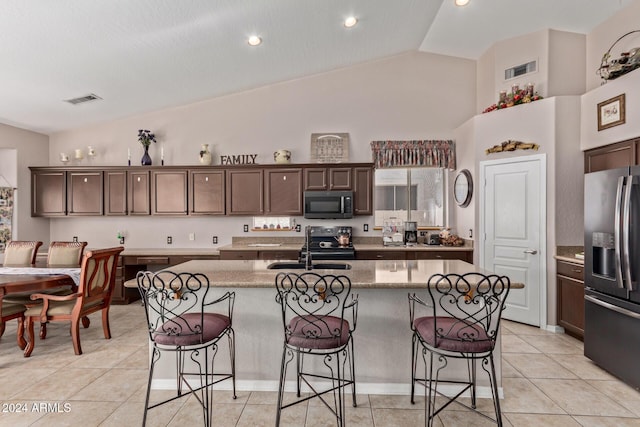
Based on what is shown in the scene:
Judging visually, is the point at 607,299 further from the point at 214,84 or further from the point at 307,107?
the point at 214,84

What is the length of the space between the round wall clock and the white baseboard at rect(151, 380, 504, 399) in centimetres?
288

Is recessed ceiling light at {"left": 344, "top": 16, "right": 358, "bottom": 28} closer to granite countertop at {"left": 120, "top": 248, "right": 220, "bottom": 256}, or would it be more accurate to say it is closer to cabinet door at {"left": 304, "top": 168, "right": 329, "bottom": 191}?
cabinet door at {"left": 304, "top": 168, "right": 329, "bottom": 191}

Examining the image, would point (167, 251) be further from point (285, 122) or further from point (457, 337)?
point (457, 337)

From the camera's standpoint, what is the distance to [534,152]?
12.7ft

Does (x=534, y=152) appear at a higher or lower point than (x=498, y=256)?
higher

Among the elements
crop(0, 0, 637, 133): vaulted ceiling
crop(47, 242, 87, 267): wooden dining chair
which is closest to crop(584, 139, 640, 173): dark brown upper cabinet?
crop(0, 0, 637, 133): vaulted ceiling

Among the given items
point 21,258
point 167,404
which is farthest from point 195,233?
point 167,404

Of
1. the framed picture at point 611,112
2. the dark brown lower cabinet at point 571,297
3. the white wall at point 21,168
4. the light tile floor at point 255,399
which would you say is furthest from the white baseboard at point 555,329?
the white wall at point 21,168

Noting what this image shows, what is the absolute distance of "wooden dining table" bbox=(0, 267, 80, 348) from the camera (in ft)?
9.63

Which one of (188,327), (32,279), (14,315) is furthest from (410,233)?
(14,315)

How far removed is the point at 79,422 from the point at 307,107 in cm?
465

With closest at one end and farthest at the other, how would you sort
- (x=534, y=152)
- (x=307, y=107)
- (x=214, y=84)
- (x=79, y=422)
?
(x=79, y=422)
(x=534, y=152)
(x=214, y=84)
(x=307, y=107)

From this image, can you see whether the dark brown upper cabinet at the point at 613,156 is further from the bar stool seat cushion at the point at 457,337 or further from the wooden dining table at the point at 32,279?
the wooden dining table at the point at 32,279

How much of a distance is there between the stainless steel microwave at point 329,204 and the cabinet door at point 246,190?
0.76m
